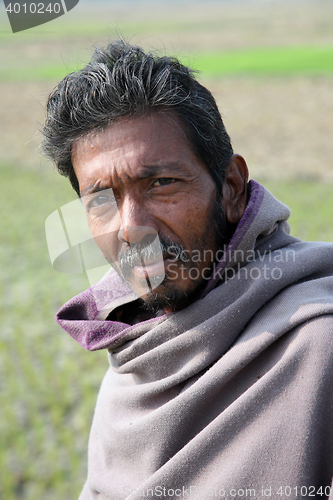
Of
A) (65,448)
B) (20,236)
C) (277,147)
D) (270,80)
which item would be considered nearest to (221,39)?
(270,80)

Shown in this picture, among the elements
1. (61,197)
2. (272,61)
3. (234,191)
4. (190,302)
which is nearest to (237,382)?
(190,302)

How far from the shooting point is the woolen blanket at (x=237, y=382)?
4.43ft

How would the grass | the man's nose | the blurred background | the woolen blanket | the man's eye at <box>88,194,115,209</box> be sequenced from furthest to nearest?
the grass
the blurred background
the man's eye at <box>88,194,115,209</box>
the man's nose
the woolen blanket

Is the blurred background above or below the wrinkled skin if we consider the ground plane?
below

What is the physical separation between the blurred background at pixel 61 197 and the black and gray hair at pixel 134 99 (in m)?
0.14

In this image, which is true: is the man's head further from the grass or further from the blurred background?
the grass

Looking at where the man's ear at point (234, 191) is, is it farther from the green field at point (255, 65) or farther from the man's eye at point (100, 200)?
the green field at point (255, 65)

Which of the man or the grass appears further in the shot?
the grass

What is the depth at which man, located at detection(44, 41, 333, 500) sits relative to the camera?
1.39 meters

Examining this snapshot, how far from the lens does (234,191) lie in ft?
6.19

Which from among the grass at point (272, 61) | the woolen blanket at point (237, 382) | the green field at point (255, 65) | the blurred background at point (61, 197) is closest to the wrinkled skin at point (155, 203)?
the woolen blanket at point (237, 382)

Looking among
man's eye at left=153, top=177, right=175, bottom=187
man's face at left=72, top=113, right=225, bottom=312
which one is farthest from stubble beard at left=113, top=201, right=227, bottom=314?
man's eye at left=153, top=177, right=175, bottom=187

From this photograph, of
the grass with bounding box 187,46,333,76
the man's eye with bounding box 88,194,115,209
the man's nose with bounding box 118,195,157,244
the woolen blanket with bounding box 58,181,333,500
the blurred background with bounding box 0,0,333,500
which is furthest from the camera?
the grass with bounding box 187,46,333,76

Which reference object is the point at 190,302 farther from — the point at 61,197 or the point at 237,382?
the point at 61,197
